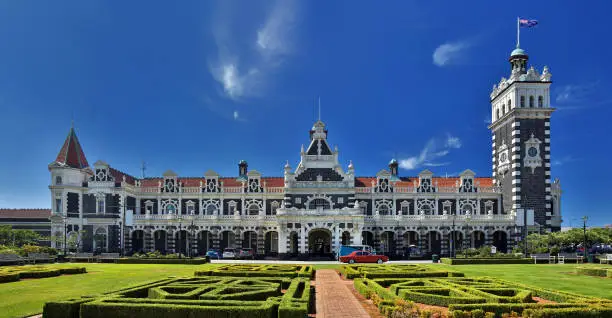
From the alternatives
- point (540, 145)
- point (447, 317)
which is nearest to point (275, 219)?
point (540, 145)

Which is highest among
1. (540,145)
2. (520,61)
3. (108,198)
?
(520,61)

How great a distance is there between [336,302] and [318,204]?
50174 mm

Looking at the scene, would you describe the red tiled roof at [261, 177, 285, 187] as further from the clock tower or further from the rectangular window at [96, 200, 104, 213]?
the clock tower

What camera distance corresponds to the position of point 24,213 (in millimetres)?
86562

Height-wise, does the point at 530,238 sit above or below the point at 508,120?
below

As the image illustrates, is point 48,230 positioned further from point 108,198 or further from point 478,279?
point 478,279

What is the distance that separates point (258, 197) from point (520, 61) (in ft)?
149

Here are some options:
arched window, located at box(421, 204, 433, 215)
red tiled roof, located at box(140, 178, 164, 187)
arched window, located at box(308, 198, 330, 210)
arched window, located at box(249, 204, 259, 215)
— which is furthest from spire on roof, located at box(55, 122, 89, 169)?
arched window, located at box(421, 204, 433, 215)

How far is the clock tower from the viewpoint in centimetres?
7338

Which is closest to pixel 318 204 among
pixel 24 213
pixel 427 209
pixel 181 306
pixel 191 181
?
pixel 427 209

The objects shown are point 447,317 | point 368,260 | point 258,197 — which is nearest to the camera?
point 447,317

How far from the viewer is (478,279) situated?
96.0ft

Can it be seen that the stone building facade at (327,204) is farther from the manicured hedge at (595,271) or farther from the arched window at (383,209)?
the manicured hedge at (595,271)

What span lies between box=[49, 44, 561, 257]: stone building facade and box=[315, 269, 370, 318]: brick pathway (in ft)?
126
